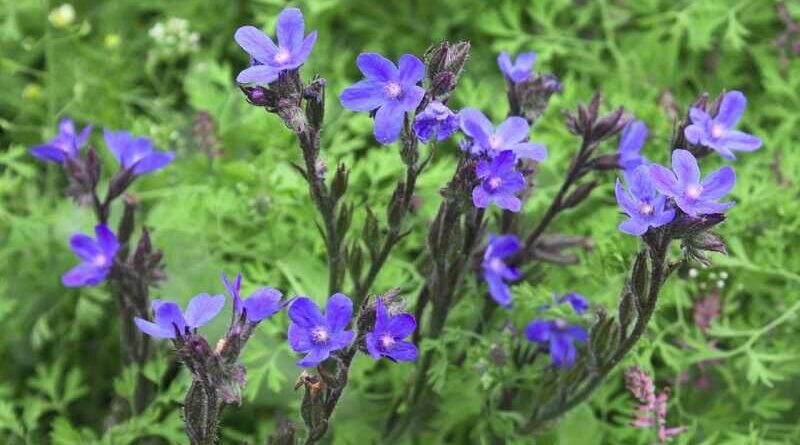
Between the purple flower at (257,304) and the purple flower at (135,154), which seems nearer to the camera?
the purple flower at (257,304)

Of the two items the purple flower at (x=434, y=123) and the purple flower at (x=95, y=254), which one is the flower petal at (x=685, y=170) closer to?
the purple flower at (x=434, y=123)

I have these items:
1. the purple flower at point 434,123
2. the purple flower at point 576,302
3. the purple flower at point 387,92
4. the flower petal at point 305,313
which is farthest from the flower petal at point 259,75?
the purple flower at point 576,302

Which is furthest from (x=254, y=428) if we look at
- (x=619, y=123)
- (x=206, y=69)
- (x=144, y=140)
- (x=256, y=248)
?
(x=619, y=123)

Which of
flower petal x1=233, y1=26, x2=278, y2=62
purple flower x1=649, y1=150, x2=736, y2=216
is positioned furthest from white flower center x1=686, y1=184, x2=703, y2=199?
flower petal x1=233, y1=26, x2=278, y2=62

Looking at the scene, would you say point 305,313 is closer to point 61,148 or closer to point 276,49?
point 276,49

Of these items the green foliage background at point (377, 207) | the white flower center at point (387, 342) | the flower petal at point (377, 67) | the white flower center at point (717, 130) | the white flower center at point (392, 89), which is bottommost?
the green foliage background at point (377, 207)

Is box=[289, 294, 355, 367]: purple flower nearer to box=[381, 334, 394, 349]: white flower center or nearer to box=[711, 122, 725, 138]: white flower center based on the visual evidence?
box=[381, 334, 394, 349]: white flower center
